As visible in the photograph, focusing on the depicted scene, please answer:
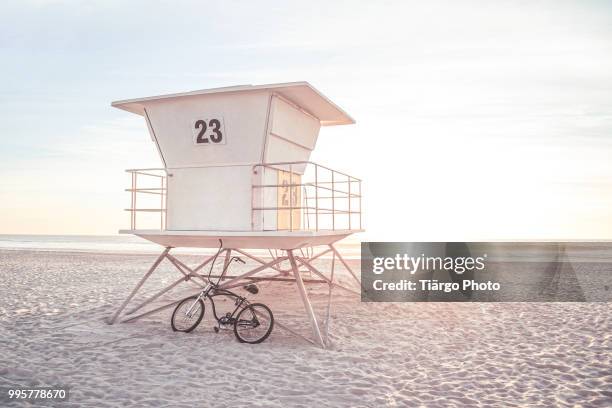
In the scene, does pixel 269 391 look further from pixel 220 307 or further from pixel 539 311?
pixel 539 311

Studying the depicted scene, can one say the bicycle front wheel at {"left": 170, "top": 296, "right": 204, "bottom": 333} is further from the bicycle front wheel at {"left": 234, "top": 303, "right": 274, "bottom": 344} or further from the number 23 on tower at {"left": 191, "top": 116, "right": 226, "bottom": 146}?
the number 23 on tower at {"left": 191, "top": 116, "right": 226, "bottom": 146}

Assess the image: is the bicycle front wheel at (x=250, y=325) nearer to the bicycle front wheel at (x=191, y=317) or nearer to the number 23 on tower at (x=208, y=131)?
the bicycle front wheel at (x=191, y=317)

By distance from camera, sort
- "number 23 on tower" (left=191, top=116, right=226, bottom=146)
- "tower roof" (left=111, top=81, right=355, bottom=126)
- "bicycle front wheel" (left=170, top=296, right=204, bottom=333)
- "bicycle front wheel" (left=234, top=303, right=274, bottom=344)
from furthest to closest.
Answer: "number 23 on tower" (left=191, top=116, right=226, bottom=146), "bicycle front wheel" (left=170, top=296, right=204, bottom=333), "tower roof" (left=111, top=81, right=355, bottom=126), "bicycle front wheel" (left=234, top=303, right=274, bottom=344)

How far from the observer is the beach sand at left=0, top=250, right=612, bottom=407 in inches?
288

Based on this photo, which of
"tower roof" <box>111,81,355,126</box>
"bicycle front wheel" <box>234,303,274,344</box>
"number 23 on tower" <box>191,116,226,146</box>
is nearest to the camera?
"bicycle front wheel" <box>234,303,274,344</box>

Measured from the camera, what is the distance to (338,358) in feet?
30.0

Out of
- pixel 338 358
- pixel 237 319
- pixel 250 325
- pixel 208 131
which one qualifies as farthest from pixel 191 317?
pixel 208 131

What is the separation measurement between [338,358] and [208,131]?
525cm

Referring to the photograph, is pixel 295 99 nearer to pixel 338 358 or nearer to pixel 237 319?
pixel 237 319

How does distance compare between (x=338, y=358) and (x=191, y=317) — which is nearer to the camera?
(x=338, y=358)

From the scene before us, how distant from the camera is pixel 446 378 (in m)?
8.11

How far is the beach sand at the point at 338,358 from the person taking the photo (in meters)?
7.32

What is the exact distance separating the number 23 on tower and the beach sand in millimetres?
3968

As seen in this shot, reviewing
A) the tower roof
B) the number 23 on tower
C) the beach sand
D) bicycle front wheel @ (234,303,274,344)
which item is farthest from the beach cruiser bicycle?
the tower roof
